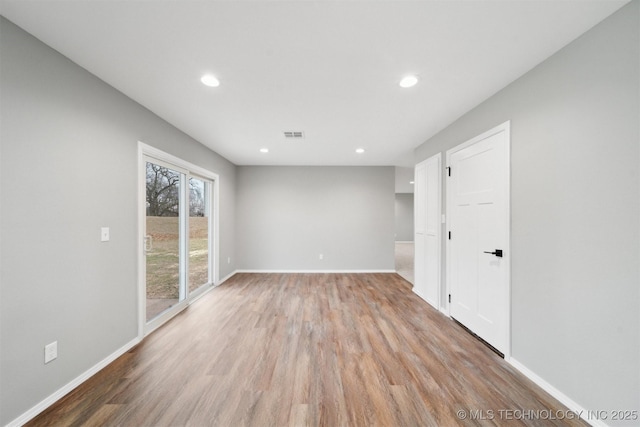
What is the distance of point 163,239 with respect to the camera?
2871 mm

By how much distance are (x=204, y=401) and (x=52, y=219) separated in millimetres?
1704

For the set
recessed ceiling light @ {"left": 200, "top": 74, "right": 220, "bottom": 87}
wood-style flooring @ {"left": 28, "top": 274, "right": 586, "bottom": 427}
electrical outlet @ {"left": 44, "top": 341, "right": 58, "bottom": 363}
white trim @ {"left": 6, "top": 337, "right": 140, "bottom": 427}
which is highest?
recessed ceiling light @ {"left": 200, "top": 74, "right": 220, "bottom": 87}

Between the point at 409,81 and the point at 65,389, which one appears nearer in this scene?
the point at 65,389

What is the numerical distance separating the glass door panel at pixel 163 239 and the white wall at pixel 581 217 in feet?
12.4

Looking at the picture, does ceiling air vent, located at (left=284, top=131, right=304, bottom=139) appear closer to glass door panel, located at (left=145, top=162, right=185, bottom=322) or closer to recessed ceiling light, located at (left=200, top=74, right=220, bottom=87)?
recessed ceiling light, located at (left=200, top=74, right=220, bottom=87)

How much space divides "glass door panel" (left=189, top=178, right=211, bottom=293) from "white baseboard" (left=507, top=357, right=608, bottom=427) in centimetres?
413

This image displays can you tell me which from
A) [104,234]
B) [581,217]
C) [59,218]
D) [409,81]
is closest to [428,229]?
[581,217]

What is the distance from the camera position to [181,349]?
222 centimetres

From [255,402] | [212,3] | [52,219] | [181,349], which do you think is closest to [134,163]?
[52,219]

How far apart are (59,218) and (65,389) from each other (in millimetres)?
1276

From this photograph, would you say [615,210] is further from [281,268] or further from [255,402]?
[281,268]

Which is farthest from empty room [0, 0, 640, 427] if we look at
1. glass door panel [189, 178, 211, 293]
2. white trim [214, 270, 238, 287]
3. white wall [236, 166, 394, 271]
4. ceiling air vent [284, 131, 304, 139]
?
white wall [236, 166, 394, 271]

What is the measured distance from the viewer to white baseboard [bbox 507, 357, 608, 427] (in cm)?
140

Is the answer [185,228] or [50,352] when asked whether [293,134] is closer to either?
[185,228]
